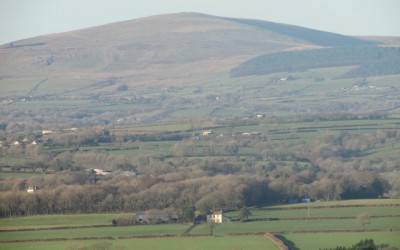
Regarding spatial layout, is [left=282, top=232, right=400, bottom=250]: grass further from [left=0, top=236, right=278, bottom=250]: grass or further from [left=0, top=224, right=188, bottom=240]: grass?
[left=0, top=224, right=188, bottom=240]: grass

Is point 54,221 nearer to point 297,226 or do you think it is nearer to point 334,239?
point 297,226

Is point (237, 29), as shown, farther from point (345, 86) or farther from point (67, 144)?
point (67, 144)

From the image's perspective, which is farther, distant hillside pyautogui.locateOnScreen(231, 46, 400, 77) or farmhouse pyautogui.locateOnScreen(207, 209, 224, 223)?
distant hillside pyautogui.locateOnScreen(231, 46, 400, 77)

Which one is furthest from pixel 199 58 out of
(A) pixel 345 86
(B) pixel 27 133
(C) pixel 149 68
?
(B) pixel 27 133

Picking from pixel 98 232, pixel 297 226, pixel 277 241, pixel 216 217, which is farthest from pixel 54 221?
pixel 277 241

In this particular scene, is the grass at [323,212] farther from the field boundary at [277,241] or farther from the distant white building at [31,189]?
the distant white building at [31,189]

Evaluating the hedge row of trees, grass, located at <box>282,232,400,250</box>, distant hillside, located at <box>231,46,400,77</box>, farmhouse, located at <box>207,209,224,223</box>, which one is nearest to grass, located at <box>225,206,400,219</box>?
farmhouse, located at <box>207,209,224,223</box>
